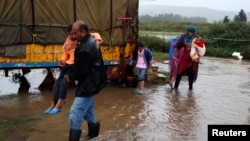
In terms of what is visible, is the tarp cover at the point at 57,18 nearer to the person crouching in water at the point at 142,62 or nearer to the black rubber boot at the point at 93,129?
the person crouching in water at the point at 142,62

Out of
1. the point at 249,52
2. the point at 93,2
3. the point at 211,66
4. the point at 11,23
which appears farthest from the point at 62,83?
the point at 249,52

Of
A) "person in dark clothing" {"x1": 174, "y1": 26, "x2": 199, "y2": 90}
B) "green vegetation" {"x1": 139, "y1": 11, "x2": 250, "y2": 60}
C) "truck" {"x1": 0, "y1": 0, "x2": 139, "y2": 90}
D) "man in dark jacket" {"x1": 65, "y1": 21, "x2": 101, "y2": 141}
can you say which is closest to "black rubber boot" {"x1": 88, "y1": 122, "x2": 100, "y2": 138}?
"man in dark jacket" {"x1": 65, "y1": 21, "x2": 101, "y2": 141}

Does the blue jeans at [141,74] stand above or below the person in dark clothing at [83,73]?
below

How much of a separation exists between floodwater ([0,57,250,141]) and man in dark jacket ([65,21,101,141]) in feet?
2.20

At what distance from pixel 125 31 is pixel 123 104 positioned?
3.17 m

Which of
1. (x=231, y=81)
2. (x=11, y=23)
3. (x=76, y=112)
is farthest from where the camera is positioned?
(x=231, y=81)

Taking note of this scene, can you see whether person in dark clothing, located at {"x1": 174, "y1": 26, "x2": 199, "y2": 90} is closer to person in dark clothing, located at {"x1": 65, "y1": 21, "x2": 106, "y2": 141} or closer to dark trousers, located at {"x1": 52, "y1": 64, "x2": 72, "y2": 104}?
dark trousers, located at {"x1": 52, "y1": 64, "x2": 72, "y2": 104}

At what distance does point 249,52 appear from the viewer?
67.2 feet

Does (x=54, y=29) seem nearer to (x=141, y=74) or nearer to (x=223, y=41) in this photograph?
(x=141, y=74)

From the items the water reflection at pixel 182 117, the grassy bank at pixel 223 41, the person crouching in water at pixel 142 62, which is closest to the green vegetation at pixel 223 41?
the grassy bank at pixel 223 41

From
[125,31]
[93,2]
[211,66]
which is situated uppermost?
[93,2]

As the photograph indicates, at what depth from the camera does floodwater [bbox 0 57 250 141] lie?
6.65 meters

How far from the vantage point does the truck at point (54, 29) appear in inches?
384

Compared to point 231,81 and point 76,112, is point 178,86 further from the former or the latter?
point 76,112
